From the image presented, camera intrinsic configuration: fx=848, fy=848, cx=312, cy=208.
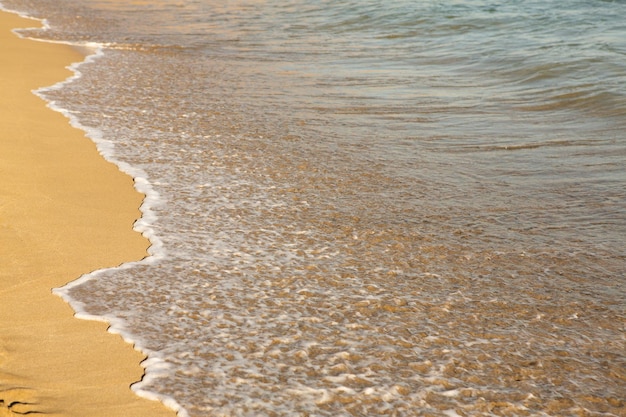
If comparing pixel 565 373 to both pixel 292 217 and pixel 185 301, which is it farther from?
pixel 292 217

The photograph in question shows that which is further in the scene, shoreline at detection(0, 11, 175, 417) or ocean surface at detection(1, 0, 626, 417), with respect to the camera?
ocean surface at detection(1, 0, 626, 417)

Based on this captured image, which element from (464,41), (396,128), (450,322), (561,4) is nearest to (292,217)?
(450,322)

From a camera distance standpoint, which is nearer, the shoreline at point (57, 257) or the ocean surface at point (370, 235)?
the shoreline at point (57, 257)

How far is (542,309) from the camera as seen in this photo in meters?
3.66

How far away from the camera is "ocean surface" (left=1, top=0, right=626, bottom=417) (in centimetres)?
305

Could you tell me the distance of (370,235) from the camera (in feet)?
14.6

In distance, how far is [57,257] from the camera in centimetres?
402

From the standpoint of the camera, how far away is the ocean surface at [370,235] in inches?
120

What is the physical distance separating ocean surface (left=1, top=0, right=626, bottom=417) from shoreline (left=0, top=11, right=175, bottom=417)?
0.11 m

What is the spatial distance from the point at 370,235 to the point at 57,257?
1.58m

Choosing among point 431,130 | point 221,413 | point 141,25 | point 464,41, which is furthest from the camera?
point 141,25

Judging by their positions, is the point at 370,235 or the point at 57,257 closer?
the point at 57,257

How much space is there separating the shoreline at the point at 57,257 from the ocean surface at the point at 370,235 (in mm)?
110

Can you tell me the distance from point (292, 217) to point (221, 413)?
78.9 inches
